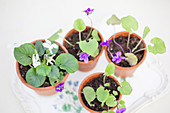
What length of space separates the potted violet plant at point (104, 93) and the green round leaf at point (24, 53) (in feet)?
1.00

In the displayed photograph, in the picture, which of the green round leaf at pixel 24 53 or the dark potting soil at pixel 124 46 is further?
the dark potting soil at pixel 124 46

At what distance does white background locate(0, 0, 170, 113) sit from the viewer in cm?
144

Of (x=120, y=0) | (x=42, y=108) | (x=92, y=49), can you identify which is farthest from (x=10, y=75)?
(x=120, y=0)

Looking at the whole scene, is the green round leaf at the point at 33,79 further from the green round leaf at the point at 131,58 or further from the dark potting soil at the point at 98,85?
the green round leaf at the point at 131,58

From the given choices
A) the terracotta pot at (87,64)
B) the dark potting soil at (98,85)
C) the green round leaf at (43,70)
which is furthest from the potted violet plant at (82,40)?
the green round leaf at (43,70)

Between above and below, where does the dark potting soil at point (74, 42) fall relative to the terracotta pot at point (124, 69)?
above

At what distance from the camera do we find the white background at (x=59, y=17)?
1.44 m

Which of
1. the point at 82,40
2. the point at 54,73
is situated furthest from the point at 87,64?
the point at 54,73

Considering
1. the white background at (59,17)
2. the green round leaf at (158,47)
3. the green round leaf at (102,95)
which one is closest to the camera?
the green round leaf at (102,95)

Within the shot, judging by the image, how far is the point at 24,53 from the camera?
40.1 inches

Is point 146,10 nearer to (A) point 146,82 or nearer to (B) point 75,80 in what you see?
(A) point 146,82

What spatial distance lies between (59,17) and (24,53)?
1.93 feet

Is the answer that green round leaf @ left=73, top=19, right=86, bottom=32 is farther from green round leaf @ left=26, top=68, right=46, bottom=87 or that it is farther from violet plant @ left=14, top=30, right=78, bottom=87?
green round leaf @ left=26, top=68, right=46, bottom=87

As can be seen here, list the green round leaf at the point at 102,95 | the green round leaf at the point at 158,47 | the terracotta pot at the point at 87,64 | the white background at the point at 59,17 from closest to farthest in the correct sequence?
1. the green round leaf at the point at 102,95
2. the green round leaf at the point at 158,47
3. the terracotta pot at the point at 87,64
4. the white background at the point at 59,17
